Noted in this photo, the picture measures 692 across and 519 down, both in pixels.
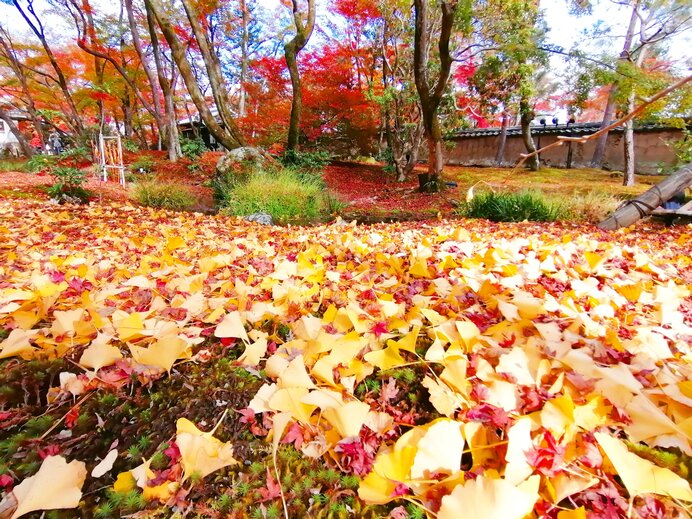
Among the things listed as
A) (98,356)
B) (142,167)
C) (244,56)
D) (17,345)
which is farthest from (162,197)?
(244,56)

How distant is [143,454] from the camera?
1.45ft

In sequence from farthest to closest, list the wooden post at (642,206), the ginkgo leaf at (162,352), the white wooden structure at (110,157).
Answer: the white wooden structure at (110,157) < the wooden post at (642,206) < the ginkgo leaf at (162,352)

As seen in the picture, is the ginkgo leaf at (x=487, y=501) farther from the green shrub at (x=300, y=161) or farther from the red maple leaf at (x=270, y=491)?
the green shrub at (x=300, y=161)

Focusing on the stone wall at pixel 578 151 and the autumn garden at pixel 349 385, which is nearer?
the autumn garden at pixel 349 385

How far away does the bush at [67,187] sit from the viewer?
5152mm

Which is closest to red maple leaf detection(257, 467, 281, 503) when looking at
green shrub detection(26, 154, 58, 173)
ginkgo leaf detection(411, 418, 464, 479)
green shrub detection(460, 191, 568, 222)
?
ginkgo leaf detection(411, 418, 464, 479)

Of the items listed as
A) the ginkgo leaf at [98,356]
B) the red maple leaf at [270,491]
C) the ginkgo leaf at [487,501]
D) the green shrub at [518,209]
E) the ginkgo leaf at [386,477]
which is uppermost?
the green shrub at [518,209]

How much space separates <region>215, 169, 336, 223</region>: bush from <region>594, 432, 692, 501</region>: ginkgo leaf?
15.9 feet

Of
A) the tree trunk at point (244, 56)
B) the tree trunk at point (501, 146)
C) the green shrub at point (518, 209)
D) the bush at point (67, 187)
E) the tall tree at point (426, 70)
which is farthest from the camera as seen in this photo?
the tree trunk at point (244, 56)

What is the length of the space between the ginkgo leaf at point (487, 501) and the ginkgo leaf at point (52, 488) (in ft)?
1.24

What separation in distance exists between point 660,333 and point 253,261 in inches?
50.6

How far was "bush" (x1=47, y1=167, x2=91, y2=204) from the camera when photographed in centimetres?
515

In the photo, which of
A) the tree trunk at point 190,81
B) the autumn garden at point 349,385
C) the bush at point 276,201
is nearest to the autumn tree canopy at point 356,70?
the tree trunk at point 190,81

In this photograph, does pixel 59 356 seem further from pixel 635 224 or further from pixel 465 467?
pixel 635 224
